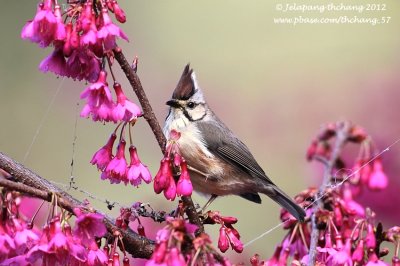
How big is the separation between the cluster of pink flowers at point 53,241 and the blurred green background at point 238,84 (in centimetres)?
328

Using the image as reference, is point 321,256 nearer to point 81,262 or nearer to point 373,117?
point 81,262

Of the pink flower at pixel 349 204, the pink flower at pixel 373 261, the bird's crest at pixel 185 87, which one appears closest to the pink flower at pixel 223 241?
the pink flower at pixel 373 261

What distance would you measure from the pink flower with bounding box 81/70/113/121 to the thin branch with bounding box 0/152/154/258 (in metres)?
0.27

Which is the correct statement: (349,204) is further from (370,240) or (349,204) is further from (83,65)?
(83,65)

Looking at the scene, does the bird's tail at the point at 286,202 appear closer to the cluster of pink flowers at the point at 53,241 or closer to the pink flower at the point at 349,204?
the pink flower at the point at 349,204

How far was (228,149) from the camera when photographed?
13.0ft

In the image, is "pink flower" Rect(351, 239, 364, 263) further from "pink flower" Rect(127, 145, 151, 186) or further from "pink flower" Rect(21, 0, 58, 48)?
"pink flower" Rect(21, 0, 58, 48)

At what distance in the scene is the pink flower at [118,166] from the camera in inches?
103

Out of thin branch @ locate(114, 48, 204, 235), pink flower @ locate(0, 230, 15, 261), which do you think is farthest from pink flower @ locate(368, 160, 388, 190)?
pink flower @ locate(0, 230, 15, 261)

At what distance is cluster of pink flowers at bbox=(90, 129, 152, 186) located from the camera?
8.62 feet

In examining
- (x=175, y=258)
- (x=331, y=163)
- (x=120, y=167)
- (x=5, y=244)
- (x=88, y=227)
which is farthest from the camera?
(x=331, y=163)

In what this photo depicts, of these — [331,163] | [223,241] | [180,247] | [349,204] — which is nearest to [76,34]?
[180,247]

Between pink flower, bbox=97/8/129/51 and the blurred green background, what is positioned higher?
the blurred green background

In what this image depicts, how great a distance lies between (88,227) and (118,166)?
1.31 feet
